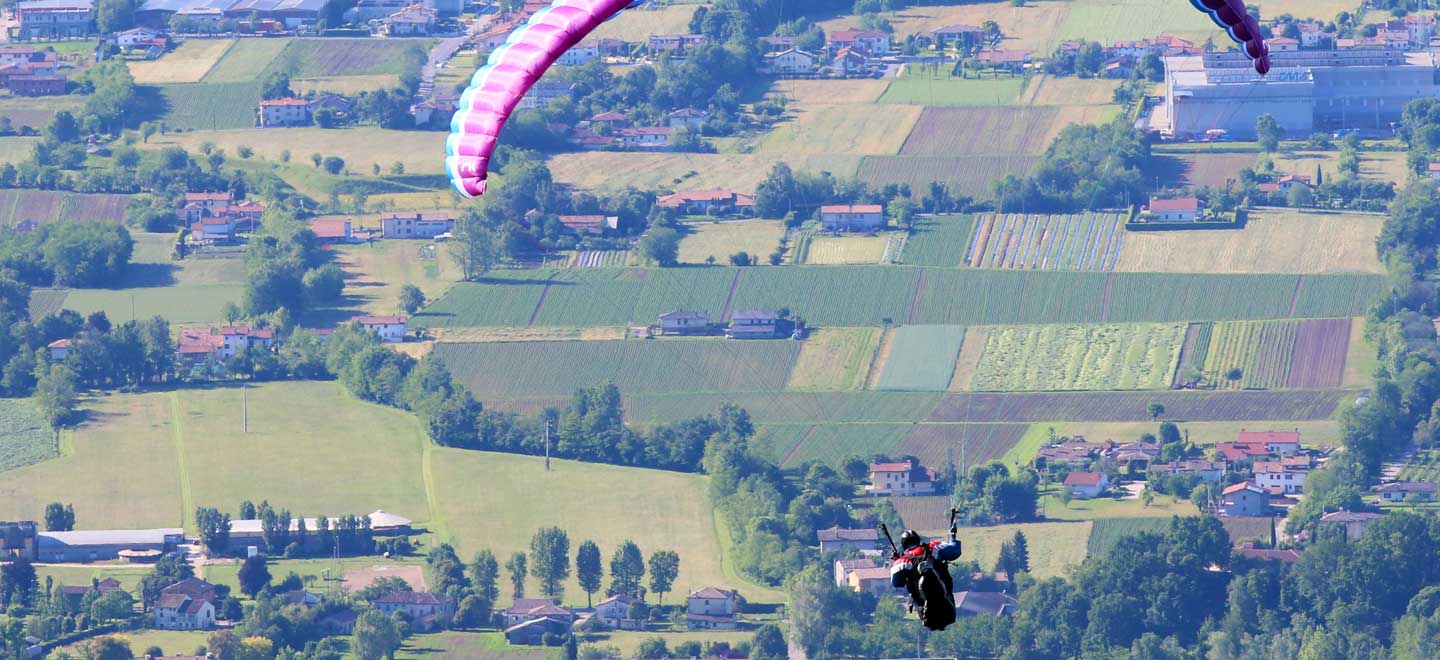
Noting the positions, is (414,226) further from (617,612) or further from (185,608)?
(617,612)

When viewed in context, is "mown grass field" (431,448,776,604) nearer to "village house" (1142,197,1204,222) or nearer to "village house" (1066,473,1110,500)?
"village house" (1066,473,1110,500)

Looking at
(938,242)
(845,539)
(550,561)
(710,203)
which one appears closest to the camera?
(550,561)

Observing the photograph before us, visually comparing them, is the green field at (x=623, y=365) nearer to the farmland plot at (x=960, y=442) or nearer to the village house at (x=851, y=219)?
the farmland plot at (x=960, y=442)

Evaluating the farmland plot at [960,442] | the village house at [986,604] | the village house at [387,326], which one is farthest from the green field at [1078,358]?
the village house at [387,326]

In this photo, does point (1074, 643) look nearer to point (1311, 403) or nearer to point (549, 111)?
point (1311, 403)

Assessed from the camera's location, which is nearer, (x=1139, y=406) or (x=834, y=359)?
(x=1139, y=406)

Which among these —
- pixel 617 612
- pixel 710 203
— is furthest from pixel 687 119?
pixel 617 612

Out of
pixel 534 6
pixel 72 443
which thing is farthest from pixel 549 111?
pixel 72 443
